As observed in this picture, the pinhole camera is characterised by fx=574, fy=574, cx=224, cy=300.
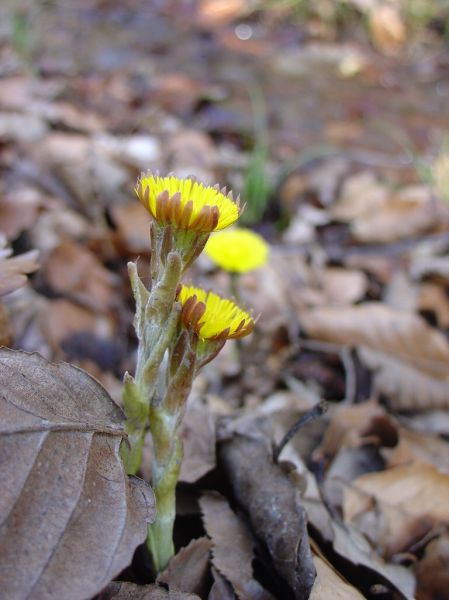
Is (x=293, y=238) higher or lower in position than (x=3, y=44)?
lower

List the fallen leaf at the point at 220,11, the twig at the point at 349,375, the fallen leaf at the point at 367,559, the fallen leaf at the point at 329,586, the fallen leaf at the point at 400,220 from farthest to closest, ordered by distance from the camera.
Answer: the fallen leaf at the point at 220,11 → the fallen leaf at the point at 400,220 → the twig at the point at 349,375 → the fallen leaf at the point at 367,559 → the fallen leaf at the point at 329,586

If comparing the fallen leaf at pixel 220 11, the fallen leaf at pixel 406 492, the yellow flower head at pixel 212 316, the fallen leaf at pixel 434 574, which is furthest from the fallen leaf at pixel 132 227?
the fallen leaf at pixel 220 11

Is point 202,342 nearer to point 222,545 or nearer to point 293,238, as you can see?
point 222,545

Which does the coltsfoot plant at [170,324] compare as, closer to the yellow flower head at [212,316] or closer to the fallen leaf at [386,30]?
the yellow flower head at [212,316]

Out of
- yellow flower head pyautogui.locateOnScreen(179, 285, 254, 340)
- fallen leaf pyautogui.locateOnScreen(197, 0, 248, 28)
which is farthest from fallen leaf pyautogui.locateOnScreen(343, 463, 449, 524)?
fallen leaf pyautogui.locateOnScreen(197, 0, 248, 28)

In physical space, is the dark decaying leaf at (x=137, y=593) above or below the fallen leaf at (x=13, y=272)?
below

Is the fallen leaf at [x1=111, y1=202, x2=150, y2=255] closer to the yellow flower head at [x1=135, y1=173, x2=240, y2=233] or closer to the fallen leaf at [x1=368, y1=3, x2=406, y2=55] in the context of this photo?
the yellow flower head at [x1=135, y1=173, x2=240, y2=233]

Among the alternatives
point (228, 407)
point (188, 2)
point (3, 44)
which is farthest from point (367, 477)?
point (188, 2)
